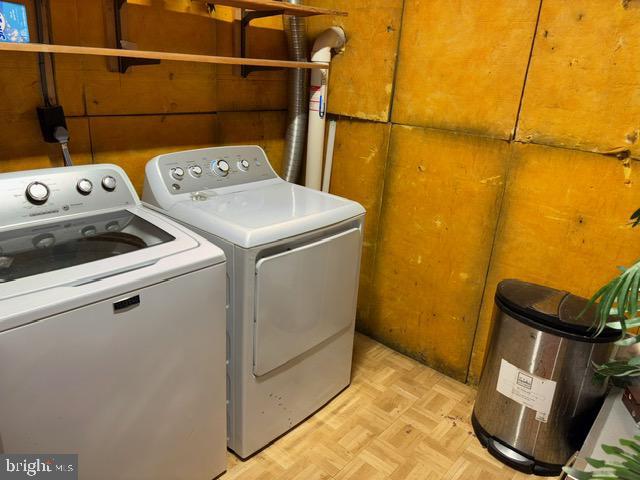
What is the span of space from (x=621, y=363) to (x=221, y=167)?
64.7 inches

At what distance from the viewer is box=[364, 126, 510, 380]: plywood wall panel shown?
210cm

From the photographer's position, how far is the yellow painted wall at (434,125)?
173 centimetres

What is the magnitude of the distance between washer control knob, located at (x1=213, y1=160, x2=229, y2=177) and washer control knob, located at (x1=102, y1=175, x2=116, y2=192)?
427 mm

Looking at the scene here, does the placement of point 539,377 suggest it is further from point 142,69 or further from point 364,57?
point 142,69

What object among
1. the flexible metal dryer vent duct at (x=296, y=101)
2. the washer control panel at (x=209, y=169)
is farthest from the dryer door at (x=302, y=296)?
the flexible metal dryer vent duct at (x=296, y=101)

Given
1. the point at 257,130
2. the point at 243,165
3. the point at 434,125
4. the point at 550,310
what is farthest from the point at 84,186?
the point at 550,310

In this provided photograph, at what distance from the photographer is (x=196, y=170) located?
6.28ft

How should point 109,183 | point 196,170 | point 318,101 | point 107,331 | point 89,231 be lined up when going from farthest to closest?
point 318,101
point 196,170
point 109,183
point 89,231
point 107,331

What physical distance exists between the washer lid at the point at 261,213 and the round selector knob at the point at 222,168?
0.11 metres

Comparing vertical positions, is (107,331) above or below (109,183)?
below

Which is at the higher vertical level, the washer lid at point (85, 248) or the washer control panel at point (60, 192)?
the washer control panel at point (60, 192)

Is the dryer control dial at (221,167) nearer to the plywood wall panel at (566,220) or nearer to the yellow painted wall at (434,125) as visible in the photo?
the yellow painted wall at (434,125)

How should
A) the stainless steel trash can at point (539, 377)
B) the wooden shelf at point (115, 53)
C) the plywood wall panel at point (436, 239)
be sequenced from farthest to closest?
the plywood wall panel at point (436, 239) → the stainless steel trash can at point (539, 377) → the wooden shelf at point (115, 53)

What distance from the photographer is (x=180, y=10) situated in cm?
199
